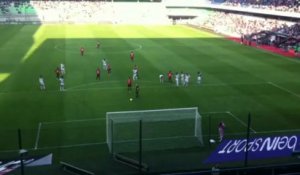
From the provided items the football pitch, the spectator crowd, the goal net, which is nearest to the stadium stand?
the spectator crowd

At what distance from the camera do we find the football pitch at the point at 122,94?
19.7m

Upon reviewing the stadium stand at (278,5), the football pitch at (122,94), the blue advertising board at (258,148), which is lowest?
the football pitch at (122,94)

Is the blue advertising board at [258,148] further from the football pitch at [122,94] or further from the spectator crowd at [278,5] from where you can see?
the spectator crowd at [278,5]

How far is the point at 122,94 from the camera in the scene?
2891 centimetres

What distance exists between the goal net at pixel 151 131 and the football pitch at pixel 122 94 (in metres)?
0.81

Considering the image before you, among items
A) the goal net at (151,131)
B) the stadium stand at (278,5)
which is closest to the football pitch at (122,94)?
the goal net at (151,131)

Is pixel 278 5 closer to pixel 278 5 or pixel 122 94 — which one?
pixel 278 5

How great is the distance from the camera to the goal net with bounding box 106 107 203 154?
1772cm

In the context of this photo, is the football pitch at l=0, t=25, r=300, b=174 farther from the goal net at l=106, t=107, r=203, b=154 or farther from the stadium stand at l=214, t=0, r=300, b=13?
the stadium stand at l=214, t=0, r=300, b=13

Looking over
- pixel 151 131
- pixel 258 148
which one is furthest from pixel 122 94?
pixel 258 148

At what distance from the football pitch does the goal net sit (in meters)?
0.81

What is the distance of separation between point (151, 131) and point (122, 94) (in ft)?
36.1

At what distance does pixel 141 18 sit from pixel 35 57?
52280 mm

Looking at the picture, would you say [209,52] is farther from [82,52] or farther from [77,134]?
[77,134]
